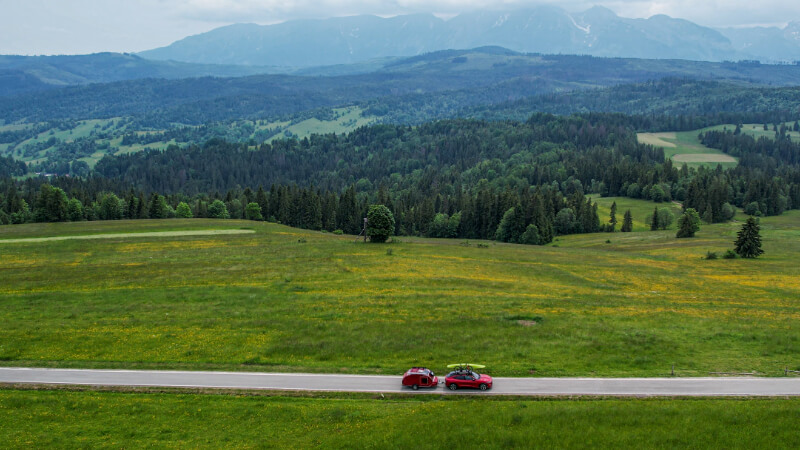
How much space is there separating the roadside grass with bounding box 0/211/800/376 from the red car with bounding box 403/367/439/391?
3.10m

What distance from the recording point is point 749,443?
2881cm

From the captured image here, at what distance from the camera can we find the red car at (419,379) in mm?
36844

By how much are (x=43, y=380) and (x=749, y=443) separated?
45.9 metres

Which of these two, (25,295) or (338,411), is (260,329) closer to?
(338,411)

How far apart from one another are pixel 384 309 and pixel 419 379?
18622 millimetres

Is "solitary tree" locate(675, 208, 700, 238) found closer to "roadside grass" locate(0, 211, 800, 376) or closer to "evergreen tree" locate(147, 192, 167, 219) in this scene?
"roadside grass" locate(0, 211, 800, 376)

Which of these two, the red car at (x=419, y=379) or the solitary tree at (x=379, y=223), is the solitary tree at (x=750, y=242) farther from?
the red car at (x=419, y=379)

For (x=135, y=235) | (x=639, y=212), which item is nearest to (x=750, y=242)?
(x=639, y=212)

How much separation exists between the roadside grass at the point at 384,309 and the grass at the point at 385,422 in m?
6.12

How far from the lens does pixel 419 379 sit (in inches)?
1452

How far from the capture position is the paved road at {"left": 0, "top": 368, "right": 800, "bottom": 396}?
36406 mm

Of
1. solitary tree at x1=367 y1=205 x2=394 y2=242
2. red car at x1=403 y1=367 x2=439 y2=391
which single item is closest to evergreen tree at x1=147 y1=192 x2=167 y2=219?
solitary tree at x1=367 y1=205 x2=394 y2=242

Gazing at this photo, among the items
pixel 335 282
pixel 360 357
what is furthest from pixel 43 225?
pixel 360 357

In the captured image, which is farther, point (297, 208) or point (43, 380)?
point (297, 208)
